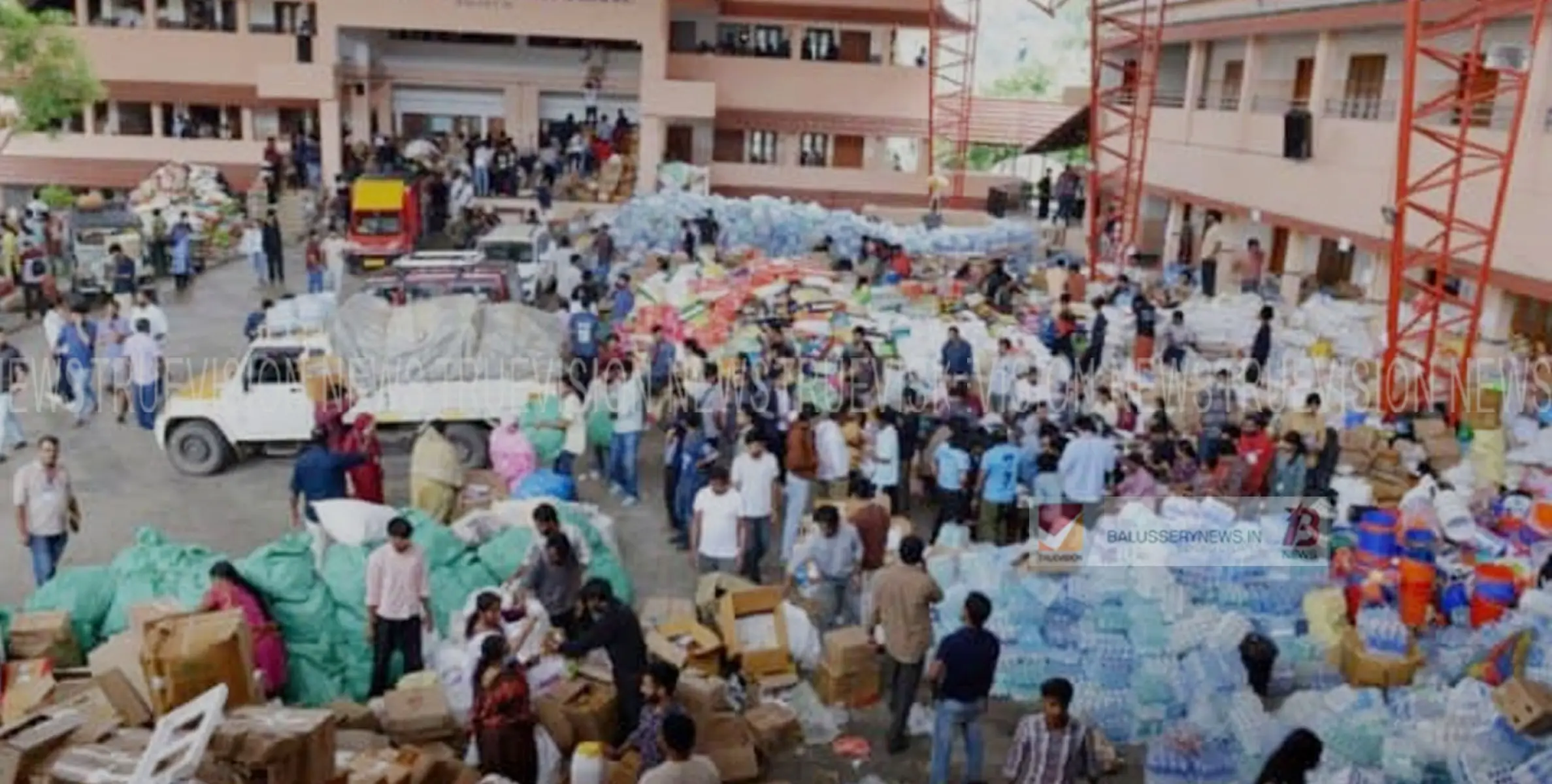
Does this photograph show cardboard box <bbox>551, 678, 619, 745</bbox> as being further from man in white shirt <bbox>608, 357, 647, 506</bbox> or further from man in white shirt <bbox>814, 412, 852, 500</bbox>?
man in white shirt <bbox>608, 357, 647, 506</bbox>

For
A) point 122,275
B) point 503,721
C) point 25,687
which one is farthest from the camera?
point 122,275

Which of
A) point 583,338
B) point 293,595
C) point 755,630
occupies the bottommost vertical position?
point 755,630

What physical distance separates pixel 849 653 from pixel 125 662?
4.12 m

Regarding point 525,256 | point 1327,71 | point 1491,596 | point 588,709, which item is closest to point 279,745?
point 588,709

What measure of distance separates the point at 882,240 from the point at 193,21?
60.9ft

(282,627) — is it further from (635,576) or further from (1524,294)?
(1524,294)

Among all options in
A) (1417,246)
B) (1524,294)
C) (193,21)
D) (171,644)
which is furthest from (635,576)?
(193,21)

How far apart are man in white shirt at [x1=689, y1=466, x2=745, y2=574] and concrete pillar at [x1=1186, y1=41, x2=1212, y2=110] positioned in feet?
67.4

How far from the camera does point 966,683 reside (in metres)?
6.89

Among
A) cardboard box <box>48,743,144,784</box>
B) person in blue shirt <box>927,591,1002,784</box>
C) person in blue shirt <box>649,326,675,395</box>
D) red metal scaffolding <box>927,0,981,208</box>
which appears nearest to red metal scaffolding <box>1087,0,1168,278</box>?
red metal scaffolding <box>927,0,981,208</box>

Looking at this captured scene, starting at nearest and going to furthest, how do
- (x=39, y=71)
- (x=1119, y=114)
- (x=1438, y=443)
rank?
(x=1438, y=443) < (x=39, y=71) < (x=1119, y=114)

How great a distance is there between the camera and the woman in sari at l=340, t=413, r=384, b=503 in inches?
406

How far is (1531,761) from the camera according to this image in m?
6.90

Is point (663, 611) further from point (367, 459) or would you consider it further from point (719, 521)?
point (367, 459)
